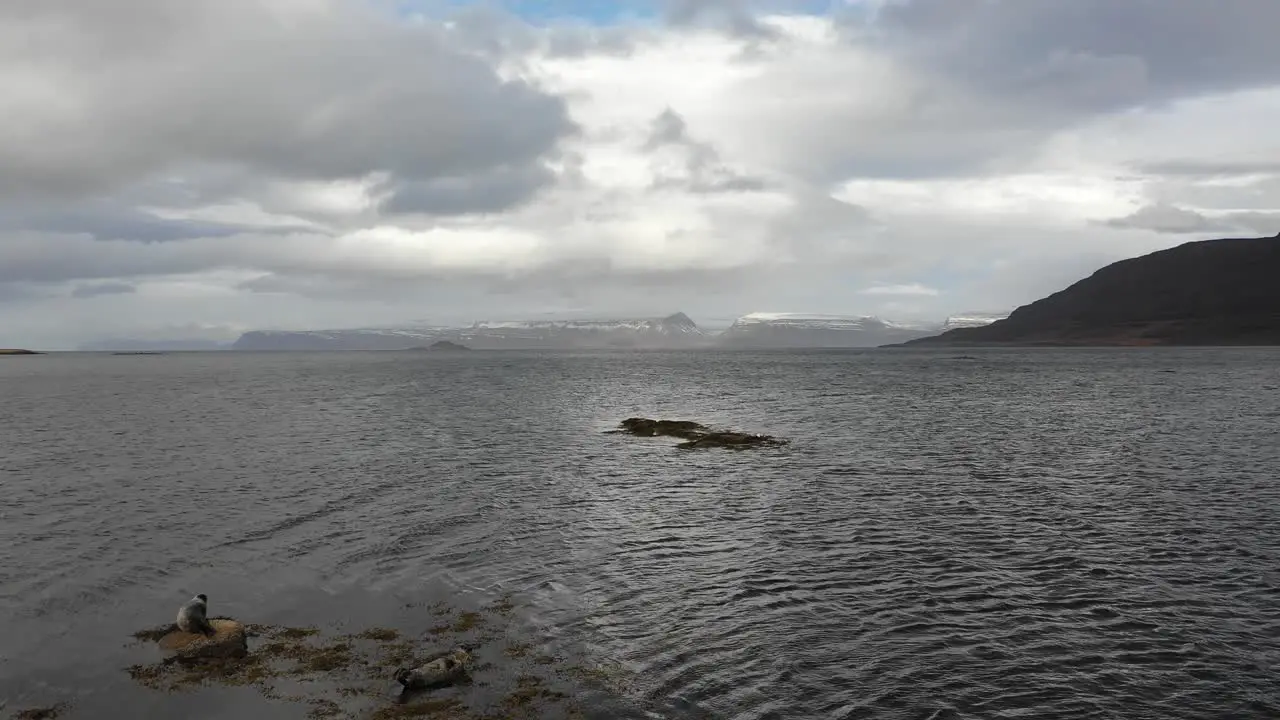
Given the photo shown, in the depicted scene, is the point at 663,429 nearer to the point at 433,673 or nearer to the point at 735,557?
the point at 735,557

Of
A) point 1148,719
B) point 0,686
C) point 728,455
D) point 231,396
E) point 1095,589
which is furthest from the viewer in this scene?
point 231,396

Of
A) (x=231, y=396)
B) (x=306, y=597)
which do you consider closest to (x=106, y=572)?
(x=306, y=597)

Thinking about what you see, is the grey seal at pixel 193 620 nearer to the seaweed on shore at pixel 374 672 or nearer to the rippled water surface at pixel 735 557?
the seaweed on shore at pixel 374 672

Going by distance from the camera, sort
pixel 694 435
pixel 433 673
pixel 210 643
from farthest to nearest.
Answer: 1. pixel 694 435
2. pixel 210 643
3. pixel 433 673

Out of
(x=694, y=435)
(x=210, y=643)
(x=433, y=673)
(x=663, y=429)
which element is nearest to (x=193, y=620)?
(x=210, y=643)

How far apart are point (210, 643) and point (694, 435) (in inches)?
1848

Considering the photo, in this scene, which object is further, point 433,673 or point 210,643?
point 210,643

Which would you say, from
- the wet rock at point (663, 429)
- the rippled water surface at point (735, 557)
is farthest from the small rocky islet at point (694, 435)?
the rippled water surface at point (735, 557)

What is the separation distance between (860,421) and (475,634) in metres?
63.3

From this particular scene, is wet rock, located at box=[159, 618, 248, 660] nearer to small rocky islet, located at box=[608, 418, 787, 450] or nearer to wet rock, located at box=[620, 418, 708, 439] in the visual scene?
small rocky islet, located at box=[608, 418, 787, 450]

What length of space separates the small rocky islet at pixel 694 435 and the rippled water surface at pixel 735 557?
110 inches

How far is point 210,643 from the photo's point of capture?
65.0 ft

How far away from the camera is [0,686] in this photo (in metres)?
18.2

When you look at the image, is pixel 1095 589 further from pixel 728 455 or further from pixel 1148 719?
pixel 728 455
